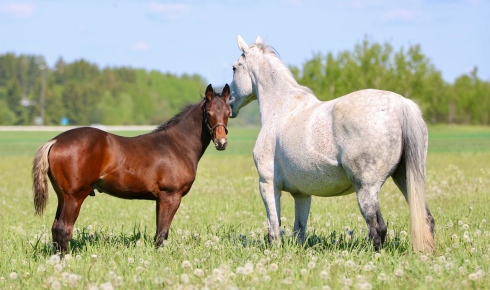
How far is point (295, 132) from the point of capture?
758cm

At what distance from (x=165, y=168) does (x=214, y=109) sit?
37.5 inches

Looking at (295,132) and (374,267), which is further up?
(295,132)

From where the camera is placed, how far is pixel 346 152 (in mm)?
6832

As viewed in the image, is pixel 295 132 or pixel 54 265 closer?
pixel 54 265

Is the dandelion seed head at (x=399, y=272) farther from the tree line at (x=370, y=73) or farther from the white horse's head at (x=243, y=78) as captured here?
the tree line at (x=370, y=73)

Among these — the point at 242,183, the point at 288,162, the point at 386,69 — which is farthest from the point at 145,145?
the point at 386,69

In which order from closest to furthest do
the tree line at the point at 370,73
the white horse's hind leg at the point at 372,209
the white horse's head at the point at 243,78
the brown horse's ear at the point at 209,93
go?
the white horse's hind leg at the point at 372,209
the brown horse's ear at the point at 209,93
the white horse's head at the point at 243,78
the tree line at the point at 370,73

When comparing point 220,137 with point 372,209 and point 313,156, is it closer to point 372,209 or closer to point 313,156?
point 313,156

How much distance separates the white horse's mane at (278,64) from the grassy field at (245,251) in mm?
1925

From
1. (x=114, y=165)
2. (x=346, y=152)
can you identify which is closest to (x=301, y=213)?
(x=346, y=152)

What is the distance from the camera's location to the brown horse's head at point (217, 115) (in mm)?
8141

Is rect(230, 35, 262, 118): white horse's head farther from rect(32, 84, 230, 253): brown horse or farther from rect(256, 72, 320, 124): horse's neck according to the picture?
rect(32, 84, 230, 253): brown horse

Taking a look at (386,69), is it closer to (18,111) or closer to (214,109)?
(214,109)

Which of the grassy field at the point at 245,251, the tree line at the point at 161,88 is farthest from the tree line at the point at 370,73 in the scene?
the grassy field at the point at 245,251
